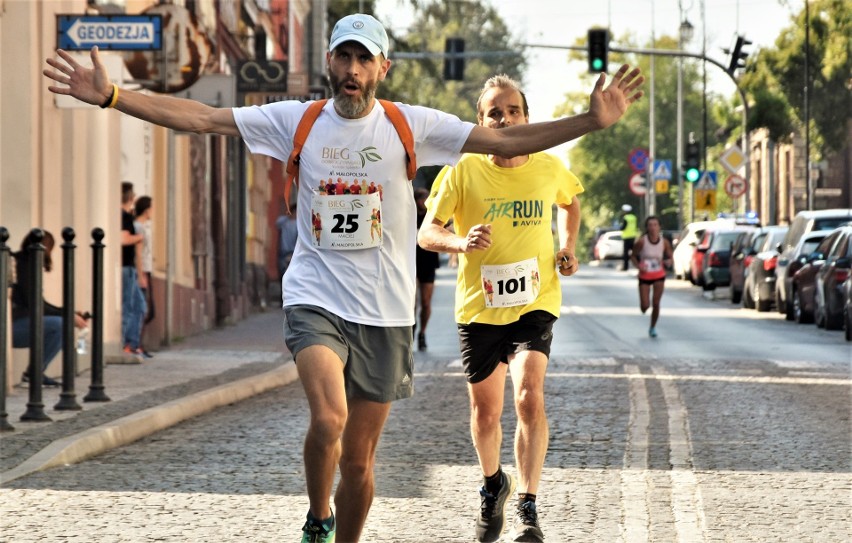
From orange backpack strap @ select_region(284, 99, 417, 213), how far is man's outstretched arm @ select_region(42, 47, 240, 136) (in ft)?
0.76

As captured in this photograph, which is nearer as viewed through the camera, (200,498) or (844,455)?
(200,498)

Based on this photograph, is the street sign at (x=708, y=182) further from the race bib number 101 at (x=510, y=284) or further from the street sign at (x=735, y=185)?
the race bib number 101 at (x=510, y=284)

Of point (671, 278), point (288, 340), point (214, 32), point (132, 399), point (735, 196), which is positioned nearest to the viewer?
point (288, 340)

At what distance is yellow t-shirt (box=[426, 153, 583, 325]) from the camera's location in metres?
7.88

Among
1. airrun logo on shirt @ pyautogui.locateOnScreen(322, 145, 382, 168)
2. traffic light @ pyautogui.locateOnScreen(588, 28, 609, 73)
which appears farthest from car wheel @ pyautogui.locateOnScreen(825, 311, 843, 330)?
airrun logo on shirt @ pyautogui.locateOnScreen(322, 145, 382, 168)

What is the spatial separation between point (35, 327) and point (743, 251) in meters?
26.8

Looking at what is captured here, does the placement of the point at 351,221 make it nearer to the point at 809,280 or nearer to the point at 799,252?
the point at 809,280

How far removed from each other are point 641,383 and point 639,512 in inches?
312

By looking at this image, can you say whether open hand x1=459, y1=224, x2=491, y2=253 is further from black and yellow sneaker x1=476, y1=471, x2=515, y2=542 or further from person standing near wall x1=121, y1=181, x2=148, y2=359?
person standing near wall x1=121, y1=181, x2=148, y2=359

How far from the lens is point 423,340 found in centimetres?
2214

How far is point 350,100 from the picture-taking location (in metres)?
6.47

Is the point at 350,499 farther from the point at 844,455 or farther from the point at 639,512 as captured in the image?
the point at 844,455

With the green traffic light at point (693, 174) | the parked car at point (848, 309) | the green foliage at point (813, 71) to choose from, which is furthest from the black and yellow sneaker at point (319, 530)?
the green foliage at point (813, 71)

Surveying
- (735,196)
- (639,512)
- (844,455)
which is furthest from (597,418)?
(735,196)
